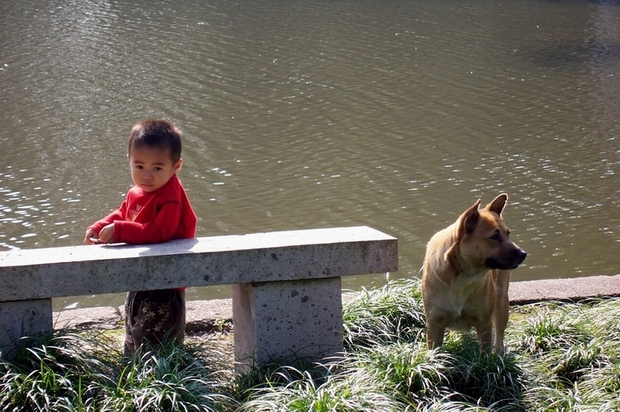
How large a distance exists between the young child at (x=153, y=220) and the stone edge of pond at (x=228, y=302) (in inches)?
44.4

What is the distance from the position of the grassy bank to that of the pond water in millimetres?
2780

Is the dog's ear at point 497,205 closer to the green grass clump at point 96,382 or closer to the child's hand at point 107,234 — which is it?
the green grass clump at point 96,382

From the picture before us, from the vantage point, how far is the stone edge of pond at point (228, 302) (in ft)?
19.1

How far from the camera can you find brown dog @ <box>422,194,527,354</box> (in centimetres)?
478

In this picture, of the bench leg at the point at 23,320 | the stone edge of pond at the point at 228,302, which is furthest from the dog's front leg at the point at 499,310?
the bench leg at the point at 23,320

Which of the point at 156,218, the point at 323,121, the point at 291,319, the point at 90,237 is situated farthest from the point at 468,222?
the point at 323,121

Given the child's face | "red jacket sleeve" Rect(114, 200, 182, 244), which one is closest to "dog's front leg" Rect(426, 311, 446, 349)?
"red jacket sleeve" Rect(114, 200, 182, 244)

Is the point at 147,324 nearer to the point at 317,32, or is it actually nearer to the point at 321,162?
the point at 321,162

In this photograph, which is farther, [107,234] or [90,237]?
[90,237]

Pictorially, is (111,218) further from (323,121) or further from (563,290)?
(323,121)

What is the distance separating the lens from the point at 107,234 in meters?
4.51

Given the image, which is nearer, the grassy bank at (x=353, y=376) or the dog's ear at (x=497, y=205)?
the grassy bank at (x=353, y=376)

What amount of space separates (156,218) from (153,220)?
29mm

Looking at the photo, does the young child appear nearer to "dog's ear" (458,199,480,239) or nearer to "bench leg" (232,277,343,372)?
"bench leg" (232,277,343,372)
